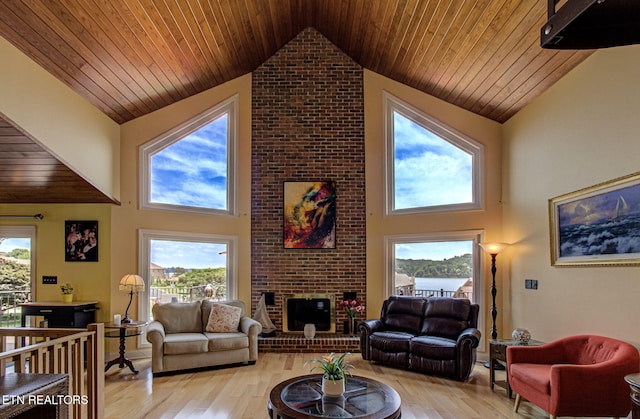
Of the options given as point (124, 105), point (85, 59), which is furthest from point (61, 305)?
point (85, 59)

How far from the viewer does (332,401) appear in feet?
11.3

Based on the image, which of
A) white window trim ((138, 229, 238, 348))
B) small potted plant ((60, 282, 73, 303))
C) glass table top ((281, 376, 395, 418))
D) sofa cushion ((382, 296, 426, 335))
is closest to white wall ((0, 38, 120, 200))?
white window trim ((138, 229, 238, 348))

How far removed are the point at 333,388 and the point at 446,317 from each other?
2.64 m

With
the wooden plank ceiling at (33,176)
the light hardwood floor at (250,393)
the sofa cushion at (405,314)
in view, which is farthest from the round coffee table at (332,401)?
the wooden plank ceiling at (33,176)

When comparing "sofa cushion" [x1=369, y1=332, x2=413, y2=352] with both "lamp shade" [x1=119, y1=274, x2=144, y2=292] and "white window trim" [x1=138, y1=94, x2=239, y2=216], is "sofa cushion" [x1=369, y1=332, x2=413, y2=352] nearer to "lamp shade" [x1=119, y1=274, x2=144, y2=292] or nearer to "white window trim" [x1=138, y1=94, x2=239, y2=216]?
"white window trim" [x1=138, y1=94, x2=239, y2=216]

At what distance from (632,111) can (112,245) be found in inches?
245

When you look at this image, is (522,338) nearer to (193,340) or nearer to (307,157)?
(193,340)

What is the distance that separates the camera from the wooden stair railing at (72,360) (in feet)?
9.82

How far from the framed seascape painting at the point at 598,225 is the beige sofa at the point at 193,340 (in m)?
3.93

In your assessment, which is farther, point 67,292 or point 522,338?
point 67,292

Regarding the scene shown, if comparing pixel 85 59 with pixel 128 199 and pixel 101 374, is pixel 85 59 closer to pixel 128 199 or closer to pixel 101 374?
pixel 128 199

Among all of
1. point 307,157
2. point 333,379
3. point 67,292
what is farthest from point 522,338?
point 67,292

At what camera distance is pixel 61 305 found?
5.50 metres

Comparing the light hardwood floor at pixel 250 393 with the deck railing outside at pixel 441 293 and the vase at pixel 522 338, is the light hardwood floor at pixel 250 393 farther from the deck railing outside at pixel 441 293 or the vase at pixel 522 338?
the deck railing outside at pixel 441 293
